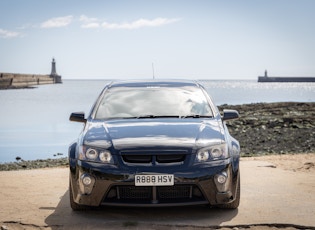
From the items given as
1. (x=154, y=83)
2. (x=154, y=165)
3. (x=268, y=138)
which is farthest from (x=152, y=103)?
(x=268, y=138)

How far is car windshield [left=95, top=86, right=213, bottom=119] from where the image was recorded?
6379 millimetres

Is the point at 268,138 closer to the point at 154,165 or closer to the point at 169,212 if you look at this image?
the point at 169,212

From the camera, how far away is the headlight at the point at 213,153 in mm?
5270

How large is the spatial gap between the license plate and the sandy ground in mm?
451

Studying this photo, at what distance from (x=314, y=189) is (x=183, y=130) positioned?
2947 mm

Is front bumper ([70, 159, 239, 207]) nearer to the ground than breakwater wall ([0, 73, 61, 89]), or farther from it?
farther from it

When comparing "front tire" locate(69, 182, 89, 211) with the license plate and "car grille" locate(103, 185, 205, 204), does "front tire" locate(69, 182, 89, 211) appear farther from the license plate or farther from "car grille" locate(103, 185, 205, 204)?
the license plate

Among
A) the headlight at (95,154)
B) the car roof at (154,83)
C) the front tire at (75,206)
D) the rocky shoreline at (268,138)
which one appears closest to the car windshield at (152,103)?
the car roof at (154,83)

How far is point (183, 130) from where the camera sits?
5617 millimetres

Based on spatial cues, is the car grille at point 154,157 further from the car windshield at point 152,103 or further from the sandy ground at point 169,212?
the car windshield at point 152,103

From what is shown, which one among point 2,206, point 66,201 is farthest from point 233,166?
point 2,206

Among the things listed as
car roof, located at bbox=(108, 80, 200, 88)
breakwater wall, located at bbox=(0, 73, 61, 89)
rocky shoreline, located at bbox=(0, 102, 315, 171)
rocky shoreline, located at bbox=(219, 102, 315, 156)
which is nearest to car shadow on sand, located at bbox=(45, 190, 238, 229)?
car roof, located at bbox=(108, 80, 200, 88)

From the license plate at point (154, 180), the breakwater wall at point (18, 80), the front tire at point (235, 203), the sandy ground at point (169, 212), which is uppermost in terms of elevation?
the license plate at point (154, 180)

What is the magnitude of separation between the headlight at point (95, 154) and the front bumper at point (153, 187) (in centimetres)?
6
